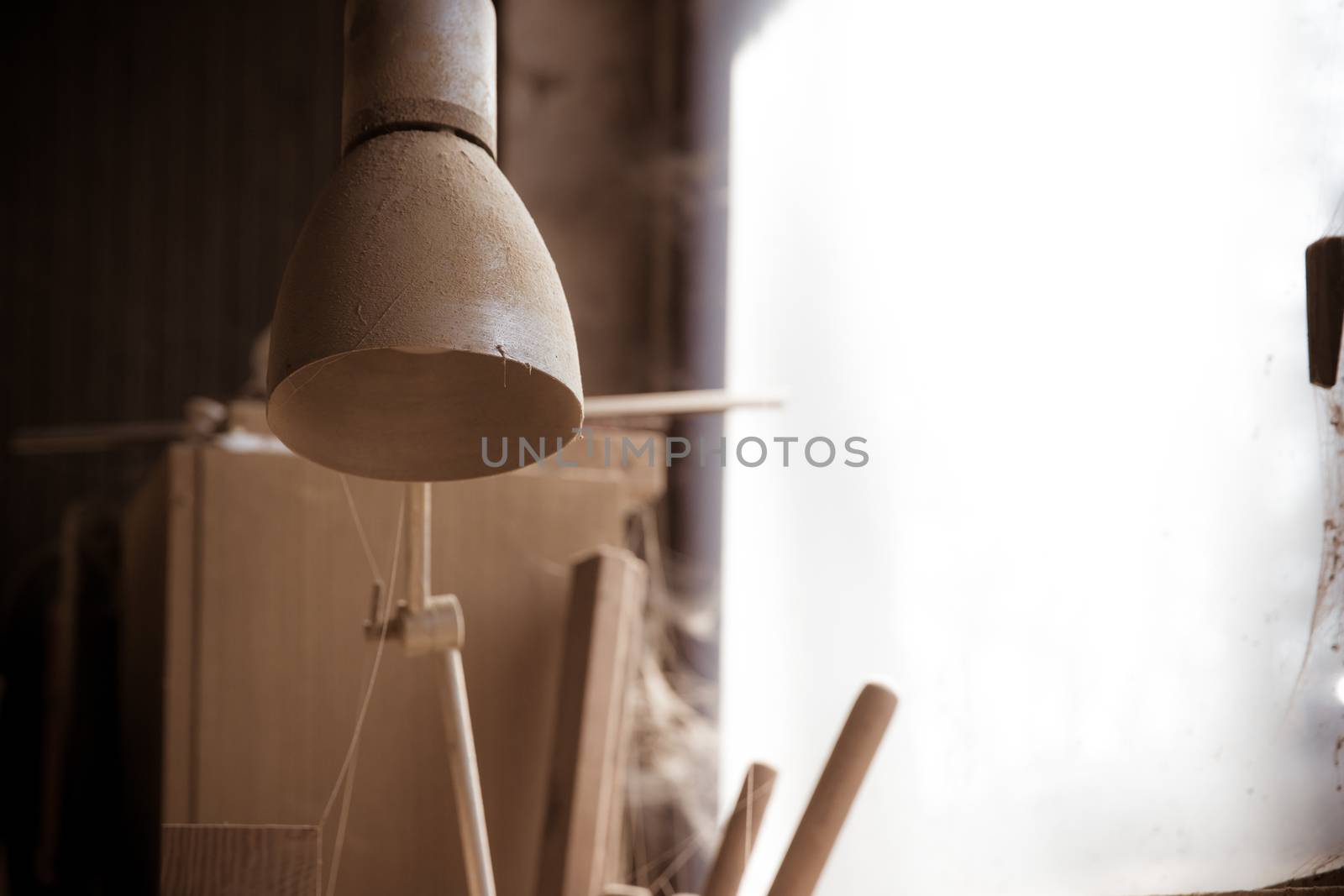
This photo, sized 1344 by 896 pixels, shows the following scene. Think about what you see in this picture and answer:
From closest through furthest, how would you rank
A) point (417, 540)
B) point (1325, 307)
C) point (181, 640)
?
point (1325, 307) → point (417, 540) → point (181, 640)

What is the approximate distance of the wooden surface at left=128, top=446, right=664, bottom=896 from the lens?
1.02m

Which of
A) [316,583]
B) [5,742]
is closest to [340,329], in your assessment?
[316,583]

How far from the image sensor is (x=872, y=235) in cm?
124

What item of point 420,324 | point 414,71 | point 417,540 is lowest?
point 417,540

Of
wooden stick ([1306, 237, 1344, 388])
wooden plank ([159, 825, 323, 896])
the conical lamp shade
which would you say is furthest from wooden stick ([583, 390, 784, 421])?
wooden stick ([1306, 237, 1344, 388])

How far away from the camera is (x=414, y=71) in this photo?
71 centimetres

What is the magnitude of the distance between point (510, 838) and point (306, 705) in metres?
0.25

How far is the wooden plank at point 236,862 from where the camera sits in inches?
30.2

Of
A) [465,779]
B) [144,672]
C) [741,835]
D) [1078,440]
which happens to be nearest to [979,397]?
[1078,440]

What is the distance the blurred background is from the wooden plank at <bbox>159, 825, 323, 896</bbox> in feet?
1.74

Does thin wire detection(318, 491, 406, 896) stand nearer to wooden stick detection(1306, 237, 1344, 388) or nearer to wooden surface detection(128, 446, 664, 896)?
wooden surface detection(128, 446, 664, 896)

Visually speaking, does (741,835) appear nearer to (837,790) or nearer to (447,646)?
(837,790)

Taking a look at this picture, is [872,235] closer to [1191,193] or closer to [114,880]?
[1191,193]

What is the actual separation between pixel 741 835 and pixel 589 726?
0.73 feet
